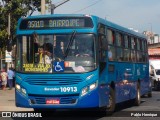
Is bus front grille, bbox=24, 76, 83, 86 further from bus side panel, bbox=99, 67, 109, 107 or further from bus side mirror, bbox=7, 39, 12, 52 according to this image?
bus side mirror, bbox=7, 39, 12, 52

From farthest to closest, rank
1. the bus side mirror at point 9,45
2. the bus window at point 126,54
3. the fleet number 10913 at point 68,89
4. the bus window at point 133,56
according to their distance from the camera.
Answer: the bus side mirror at point 9,45 → the bus window at point 133,56 → the bus window at point 126,54 → the fleet number 10913 at point 68,89

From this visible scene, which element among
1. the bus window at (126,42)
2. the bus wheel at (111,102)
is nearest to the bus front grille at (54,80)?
→ the bus wheel at (111,102)

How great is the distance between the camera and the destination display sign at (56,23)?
1398 centimetres

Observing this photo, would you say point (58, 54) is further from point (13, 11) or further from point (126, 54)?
point (13, 11)

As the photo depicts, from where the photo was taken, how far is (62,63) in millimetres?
13531

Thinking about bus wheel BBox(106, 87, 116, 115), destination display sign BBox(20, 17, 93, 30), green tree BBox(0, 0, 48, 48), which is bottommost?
bus wheel BBox(106, 87, 116, 115)

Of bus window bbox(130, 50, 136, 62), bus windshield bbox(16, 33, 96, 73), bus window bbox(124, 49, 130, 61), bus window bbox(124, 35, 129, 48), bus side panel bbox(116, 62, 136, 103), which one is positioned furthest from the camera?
bus window bbox(130, 50, 136, 62)

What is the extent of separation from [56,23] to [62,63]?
1.32 m

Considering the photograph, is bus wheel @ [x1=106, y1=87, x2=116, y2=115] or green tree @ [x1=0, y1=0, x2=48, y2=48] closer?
bus wheel @ [x1=106, y1=87, x2=116, y2=115]

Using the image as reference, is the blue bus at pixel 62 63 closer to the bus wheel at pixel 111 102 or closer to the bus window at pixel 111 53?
the bus window at pixel 111 53

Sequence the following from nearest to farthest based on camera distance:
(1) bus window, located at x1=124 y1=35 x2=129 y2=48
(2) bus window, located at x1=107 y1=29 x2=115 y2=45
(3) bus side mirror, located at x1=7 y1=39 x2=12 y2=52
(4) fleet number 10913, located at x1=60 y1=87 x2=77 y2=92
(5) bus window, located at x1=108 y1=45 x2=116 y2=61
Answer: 1. (4) fleet number 10913, located at x1=60 y1=87 x2=77 y2=92
2. (5) bus window, located at x1=108 y1=45 x2=116 y2=61
3. (2) bus window, located at x1=107 y1=29 x2=115 y2=45
4. (1) bus window, located at x1=124 y1=35 x2=129 y2=48
5. (3) bus side mirror, located at x1=7 y1=39 x2=12 y2=52

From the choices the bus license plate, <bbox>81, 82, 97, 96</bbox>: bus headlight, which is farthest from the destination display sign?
the bus license plate

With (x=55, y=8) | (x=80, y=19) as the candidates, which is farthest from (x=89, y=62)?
(x=55, y=8)

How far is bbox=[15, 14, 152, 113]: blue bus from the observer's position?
1345 cm
